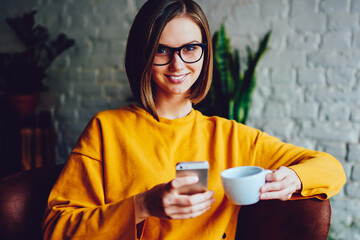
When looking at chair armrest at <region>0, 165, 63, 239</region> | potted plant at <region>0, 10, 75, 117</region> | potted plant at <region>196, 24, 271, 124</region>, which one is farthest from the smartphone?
potted plant at <region>0, 10, 75, 117</region>

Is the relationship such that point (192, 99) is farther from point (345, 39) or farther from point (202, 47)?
point (345, 39)

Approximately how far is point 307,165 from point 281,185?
14cm

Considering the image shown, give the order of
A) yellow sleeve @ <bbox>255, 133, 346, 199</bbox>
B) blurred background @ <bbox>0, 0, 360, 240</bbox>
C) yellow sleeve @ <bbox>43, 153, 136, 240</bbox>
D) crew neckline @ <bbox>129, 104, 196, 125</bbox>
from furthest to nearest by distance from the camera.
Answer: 1. blurred background @ <bbox>0, 0, 360, 240</bbox>
2. crew neckline @ <bbox>129, 104, 196, 125</bbox>
3. yellow sleeve @ <bbox>255, 133, 346, 199</bbox>
4. yellow sleeve @ <bbox>43, 153, 136, 240</bbox>

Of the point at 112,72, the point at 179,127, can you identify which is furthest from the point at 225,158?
the point at 112,72

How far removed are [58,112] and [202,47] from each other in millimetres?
1906

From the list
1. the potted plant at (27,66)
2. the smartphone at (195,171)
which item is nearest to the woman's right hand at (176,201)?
the smartphone at (195,171)

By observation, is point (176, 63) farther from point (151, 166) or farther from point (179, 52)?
point (151, 166)

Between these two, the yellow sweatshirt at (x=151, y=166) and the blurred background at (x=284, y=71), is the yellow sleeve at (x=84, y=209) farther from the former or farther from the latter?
the blurred background at (x=284, y=71)

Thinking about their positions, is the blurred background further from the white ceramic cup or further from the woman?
the white ceramic cup

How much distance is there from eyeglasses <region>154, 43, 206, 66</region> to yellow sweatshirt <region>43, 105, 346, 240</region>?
20 cm

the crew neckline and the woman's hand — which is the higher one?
the crew neckline

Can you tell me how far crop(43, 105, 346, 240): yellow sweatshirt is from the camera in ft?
2.74

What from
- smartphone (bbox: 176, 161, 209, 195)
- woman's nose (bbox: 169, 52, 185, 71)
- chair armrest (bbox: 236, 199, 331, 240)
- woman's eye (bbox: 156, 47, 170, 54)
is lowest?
chair armrest (bbox: 236, 199, 331, 240)

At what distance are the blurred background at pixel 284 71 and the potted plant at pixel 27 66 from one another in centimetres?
13
